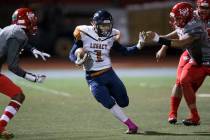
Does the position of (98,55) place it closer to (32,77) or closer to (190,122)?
(32,77)

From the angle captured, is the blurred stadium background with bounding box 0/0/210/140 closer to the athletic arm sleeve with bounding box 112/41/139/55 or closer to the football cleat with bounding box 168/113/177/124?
the football cleat with bounding box 168/113/177/124

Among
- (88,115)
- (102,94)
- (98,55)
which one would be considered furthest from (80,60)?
(88,115)

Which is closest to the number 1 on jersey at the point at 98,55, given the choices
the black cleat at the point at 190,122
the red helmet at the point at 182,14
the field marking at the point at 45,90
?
the red helmet at the point at 182,14

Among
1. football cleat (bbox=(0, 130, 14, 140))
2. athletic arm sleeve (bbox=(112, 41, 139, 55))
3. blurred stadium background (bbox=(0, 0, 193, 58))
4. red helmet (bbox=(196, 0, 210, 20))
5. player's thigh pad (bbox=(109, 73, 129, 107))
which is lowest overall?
blurred stadium background (bbox=(0, 0, 193, 58))

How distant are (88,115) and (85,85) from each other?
4.40 m

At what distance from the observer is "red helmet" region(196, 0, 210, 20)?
9703 mm

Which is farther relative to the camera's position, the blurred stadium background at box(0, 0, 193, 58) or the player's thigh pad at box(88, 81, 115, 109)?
the blurred stadium background at box(0, 0, 193, 58)

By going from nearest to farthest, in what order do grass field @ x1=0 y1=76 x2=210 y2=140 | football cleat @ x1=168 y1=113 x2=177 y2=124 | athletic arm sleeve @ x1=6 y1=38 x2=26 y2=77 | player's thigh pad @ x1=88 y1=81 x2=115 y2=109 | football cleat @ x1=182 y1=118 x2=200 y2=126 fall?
athletic arm sleeve @ x1=6 y1=38 x2=26 y2=77
grass field @ x1=0 y1=76 x2=210 y2=140
player's thigh pad @ x1=88 y1=81 x2=115 y2=109
football cleat @ x1=182 y1=118 x2=200 y2=126
football cleat @ x1=168 y1=113 x2=177 y2=124

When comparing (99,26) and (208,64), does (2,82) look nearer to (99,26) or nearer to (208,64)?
(99,26)

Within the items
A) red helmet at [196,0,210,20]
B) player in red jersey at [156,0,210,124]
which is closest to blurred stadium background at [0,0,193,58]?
player in red jersey at [156,0,210,124]

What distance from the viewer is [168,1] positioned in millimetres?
23375

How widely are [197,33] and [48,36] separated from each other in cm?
1370

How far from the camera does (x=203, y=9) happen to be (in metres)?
9.72

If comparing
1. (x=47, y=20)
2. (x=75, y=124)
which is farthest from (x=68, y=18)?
(x=75, y=124)
